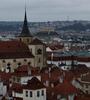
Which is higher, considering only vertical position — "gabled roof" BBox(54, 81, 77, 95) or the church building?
"gabled roof" BBox(54, 81, 77, 95)

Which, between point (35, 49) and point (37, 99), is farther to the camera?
point (35, 49)

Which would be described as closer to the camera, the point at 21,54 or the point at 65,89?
the point at 65,89

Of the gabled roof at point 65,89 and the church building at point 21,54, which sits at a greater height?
the gabled roof at point 65,89

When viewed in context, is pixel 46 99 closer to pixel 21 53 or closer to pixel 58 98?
pixel 58 98

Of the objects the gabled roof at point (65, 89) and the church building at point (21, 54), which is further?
the church building at point (21, 54)

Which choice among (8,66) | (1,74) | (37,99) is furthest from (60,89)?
(8,66)

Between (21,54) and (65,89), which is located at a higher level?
(65,89)

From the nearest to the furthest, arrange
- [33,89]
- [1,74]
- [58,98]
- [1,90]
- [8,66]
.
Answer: [33,89], [58,98], [1,90], [1,74], [8,66]

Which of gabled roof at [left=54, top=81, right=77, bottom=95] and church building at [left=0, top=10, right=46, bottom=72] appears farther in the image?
church building at [left=0, top=10, right=46, bottom=72]

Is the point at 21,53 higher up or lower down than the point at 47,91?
lower down

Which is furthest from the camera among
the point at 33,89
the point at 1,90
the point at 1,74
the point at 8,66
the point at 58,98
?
the point at 8,66
